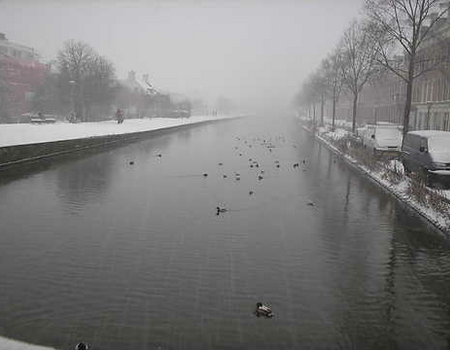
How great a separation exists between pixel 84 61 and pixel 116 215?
166ft

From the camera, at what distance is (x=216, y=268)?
9148 millimetres

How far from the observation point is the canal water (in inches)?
261

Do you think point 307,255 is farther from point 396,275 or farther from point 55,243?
point 55,243

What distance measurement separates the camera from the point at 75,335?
640 centimetres

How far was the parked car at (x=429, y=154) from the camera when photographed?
1698 centimetres

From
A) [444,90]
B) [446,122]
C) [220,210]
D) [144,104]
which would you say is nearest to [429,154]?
[220,210]

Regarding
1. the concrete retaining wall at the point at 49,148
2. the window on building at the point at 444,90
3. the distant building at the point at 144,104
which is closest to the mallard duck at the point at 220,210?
the concrete retaining wall at the point at 49,148

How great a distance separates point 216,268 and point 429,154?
12258mm

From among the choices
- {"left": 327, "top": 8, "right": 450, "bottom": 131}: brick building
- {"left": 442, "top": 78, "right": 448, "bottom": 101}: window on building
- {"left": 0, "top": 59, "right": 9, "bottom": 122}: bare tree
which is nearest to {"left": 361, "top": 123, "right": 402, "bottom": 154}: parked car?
{"left": 327, "top": 8, "right": 450, "bottom": 131}: brick building

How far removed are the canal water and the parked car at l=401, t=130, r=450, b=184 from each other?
6.91 ft

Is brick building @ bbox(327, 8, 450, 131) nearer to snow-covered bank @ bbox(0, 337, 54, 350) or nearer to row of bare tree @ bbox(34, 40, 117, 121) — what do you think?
snow-covered bank @ bbox(0, 337, 54, 350)

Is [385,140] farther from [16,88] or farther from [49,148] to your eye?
[16,88]

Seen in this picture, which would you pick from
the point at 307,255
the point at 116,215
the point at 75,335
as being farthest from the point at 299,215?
the point at 75,335

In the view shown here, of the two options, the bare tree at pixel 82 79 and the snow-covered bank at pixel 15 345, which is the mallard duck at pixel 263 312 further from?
the bare tree at pixel 82 79
